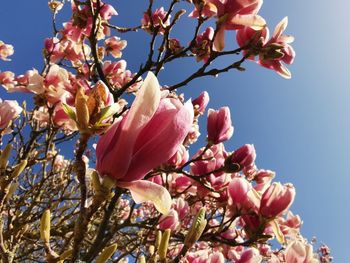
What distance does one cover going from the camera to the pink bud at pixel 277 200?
5.54 feet

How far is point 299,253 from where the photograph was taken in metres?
1.47

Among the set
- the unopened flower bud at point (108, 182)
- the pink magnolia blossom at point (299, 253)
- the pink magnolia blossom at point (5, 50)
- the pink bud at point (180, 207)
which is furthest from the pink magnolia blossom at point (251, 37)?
the pink magnolia blossom at point (5, 50)

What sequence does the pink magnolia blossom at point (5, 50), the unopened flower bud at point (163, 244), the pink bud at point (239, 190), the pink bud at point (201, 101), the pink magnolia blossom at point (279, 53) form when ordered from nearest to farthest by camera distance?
the unopened flower bud at point (163, 244) < the pink bud at point (239, 190) < the pink magnolia blossom at point (279, 53) < the pink bud at point (201, 101) < the pink magnolia blossom at point (5, 50)

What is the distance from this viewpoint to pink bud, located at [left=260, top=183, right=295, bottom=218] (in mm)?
1688

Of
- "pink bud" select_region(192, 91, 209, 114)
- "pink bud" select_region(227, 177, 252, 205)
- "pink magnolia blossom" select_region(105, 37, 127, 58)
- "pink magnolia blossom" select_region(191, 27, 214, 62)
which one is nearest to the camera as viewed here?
"pink bud" select_region(227, 177, 252, 205)

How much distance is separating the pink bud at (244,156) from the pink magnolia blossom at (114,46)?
5.89 feet

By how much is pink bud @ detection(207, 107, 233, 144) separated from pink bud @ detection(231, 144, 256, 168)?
0.52ft

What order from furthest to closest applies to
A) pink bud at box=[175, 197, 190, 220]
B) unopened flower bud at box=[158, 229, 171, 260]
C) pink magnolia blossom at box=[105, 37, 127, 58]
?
pink magnolia blossom at box=[105, 37, 127, 58]
pink bud at box=[175, 197, 190, 220]
unopened flower bud at box=[158, 229, 171, 260]

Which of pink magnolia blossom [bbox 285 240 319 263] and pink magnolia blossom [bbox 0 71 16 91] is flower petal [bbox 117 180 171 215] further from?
pink magnolia blossom [bbox 0 71 16 91]

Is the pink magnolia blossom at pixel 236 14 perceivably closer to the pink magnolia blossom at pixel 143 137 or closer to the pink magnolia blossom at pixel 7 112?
the pink magnolia blossom at pixel 7 112

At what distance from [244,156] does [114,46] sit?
187cm

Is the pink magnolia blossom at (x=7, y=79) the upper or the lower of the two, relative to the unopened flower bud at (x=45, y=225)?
upper

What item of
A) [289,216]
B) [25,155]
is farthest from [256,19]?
[25,155]

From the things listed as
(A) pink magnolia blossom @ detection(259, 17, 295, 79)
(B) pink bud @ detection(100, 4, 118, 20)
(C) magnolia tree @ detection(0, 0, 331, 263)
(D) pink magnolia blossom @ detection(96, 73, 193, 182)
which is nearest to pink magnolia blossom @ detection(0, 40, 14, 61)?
(C) magnolia tree @ detection(0, 0, 331, 263)
